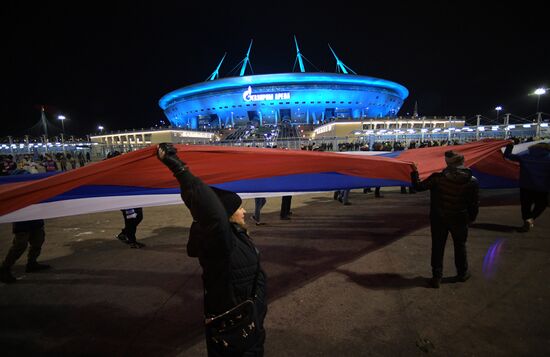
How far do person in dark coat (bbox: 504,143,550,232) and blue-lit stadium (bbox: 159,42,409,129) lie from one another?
71299 millimetres

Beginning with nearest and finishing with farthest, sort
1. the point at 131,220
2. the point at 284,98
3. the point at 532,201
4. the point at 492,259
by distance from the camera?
the point at 492,259 < the point at 131,220 < the point at 532,201 < the point at 284,98

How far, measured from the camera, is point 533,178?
5.57 m

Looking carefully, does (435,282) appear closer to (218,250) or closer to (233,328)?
(233,328)

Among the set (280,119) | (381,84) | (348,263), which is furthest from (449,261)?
(381,84)

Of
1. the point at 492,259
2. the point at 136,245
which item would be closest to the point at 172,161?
the point at 136,245

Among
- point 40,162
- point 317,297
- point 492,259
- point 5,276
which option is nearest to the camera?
point 317,297

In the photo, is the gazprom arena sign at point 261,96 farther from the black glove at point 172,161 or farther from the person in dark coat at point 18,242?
the black glove at point 172,161

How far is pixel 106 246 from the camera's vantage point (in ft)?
19.1

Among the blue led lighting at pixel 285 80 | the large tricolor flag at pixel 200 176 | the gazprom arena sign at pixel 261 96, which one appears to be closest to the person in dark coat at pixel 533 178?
the large tricolor flag at pixel 200 176

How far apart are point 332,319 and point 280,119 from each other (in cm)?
7952

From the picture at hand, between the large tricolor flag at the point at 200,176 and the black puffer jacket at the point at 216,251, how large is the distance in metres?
0.78

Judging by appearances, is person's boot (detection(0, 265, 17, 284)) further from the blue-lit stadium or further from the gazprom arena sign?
the gazprom arena sign

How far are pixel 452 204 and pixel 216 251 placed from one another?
124 inches

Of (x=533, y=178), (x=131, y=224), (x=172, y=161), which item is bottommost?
(x=131, y=224)
